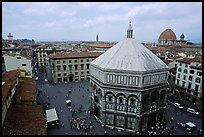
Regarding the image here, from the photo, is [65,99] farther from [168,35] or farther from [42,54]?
[168,35]

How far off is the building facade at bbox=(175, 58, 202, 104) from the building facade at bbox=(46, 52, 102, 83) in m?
32.5

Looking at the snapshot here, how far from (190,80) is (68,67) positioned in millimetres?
40402

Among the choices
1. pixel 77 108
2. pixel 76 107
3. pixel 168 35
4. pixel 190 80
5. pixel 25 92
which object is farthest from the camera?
pixel 168 35

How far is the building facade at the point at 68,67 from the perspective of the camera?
207ft

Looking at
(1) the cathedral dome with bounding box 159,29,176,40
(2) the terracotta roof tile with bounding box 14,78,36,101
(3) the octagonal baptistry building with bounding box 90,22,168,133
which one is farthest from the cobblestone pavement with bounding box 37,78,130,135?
(1) the cathedral dome with bounding box 159,29,176,40

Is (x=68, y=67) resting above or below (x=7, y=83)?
below

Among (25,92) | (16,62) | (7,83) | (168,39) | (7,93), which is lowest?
(25,92)

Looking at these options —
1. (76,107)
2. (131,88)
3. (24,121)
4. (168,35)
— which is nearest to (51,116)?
(76,107)

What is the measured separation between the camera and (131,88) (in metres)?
30.5

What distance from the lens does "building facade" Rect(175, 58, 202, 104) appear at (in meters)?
43.9

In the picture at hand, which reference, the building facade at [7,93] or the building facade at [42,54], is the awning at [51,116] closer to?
the building facade at [7,93]

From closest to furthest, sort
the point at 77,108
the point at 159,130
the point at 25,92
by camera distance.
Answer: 1. the point at 159,130
2. the point at 25,92
3. the point at 77,108

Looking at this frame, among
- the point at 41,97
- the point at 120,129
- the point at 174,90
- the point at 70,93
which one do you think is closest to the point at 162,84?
the point at 120,129

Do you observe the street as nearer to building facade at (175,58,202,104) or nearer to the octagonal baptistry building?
the octagonal baptistry building
